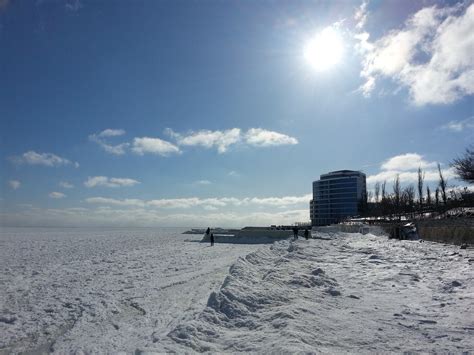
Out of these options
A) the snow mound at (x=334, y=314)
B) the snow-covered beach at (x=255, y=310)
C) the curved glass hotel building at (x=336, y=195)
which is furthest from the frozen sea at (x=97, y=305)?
the curved glass hotel building at (x=336, y=195)

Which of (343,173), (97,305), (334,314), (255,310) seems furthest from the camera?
(343,173)

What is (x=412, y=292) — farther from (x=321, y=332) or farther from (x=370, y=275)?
(x=321, y=332)

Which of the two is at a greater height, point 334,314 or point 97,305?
point 334,314

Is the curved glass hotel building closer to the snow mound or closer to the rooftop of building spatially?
the rooftop of building

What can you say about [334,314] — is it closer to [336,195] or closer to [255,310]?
[255,310]

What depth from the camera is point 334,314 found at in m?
7.47

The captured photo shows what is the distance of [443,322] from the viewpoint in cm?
670

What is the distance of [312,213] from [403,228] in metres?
109

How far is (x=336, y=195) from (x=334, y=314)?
123m

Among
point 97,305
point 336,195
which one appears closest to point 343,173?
point 336,195

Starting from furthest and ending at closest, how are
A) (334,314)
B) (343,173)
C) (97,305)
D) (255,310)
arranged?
(343,173) < (97,305) < (255,310) < (334,314)

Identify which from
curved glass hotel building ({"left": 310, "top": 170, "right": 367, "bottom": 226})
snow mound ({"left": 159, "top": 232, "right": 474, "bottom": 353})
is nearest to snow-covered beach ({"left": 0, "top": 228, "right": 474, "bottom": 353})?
snow mound ({"left": 159, "top": 232, "right": 474, "bottom": 353})

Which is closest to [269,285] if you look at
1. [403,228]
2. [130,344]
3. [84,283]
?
[130,344]

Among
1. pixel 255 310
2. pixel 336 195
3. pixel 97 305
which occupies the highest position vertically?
pixel 336 195
